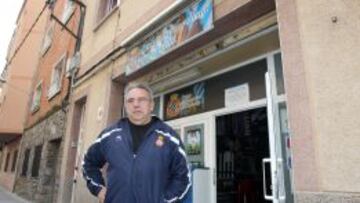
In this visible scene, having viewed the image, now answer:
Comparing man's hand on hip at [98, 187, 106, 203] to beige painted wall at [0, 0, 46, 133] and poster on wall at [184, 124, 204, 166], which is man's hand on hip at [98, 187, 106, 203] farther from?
beige painted wall at [0, 0, 46, 133]

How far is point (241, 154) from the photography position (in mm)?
6723

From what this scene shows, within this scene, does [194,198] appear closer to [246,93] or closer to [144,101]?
[246,93]

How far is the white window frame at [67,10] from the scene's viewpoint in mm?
10905

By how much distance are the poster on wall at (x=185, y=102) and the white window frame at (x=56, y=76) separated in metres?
5.40

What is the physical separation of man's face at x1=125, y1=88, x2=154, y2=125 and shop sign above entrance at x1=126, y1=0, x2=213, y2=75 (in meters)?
1.87

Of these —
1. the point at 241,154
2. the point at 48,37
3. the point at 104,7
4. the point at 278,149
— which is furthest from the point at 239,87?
the point at 48,37

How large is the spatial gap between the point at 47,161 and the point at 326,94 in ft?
30.2

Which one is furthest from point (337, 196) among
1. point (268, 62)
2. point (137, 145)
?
point (268, 62)

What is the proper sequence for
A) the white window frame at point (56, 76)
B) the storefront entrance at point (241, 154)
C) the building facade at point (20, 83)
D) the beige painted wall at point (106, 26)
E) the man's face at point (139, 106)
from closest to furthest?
the man's face at point (139, 106) < the storefront entrance at point (241, 154) < the beige painted wall at point (106, 26) < the white window frame at point (56, 76) < the building facade at point (20, 83)

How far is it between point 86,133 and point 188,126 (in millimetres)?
3138

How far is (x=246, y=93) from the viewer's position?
14.5 feet

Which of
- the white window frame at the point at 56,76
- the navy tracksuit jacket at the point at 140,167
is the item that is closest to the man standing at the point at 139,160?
the navy tracksuit jacket at the point at 140,167

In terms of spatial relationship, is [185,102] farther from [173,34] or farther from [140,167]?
[140,167]

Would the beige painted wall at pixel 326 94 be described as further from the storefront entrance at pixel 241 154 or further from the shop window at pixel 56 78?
the shop window at pixel 56 78
